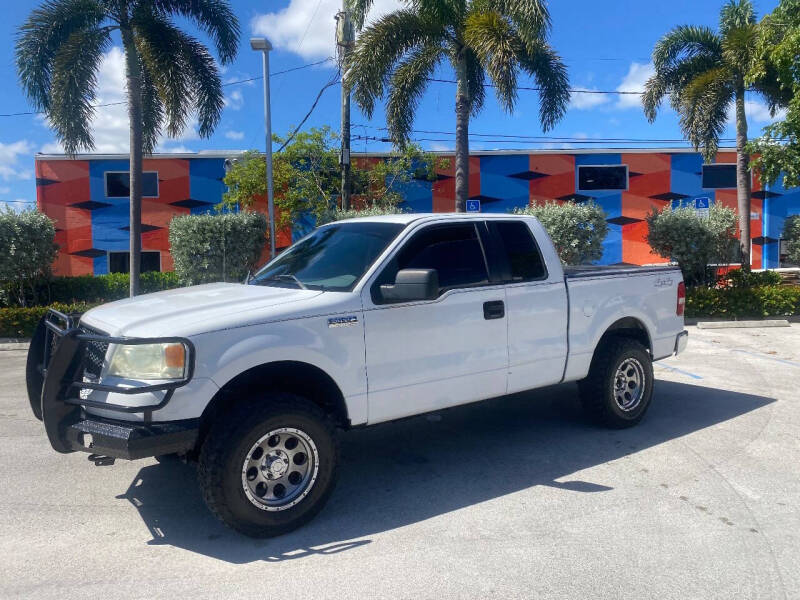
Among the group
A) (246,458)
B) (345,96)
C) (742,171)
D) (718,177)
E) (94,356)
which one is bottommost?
(246,458)

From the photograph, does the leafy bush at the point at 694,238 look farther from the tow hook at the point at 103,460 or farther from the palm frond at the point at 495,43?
the tow hook at the point at 103,460

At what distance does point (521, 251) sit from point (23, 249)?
12918 mm

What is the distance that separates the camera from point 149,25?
53.1ft

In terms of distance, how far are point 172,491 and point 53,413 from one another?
134cm

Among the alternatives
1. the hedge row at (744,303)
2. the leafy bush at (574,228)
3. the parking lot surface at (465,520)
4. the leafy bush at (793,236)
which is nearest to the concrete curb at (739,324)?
the hedge row at (744,303)

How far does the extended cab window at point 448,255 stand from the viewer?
5141 millimetres

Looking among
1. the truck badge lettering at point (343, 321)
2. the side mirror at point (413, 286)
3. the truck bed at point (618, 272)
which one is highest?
the truck bed at point (618, 272)

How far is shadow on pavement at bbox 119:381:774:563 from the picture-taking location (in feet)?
14.5

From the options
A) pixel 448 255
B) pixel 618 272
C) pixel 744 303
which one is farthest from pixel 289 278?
pixel 744 303

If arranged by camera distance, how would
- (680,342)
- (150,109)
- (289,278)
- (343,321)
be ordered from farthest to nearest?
(150,109)
(680,342)
(289,278)
(343,321)

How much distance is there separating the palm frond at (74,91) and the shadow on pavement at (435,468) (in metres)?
11.7

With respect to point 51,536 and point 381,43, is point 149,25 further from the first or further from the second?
point 51,536

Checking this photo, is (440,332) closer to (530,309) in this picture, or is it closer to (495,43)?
(530,309)

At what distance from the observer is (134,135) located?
1589 cm
